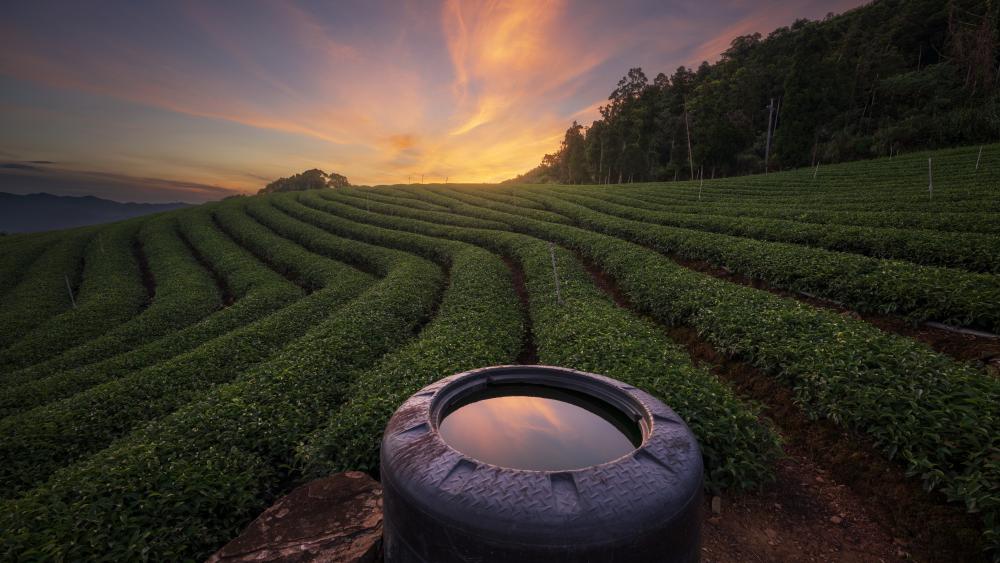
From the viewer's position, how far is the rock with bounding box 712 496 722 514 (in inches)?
165

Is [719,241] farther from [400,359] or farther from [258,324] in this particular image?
[258,324]

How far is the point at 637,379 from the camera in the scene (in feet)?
17.6

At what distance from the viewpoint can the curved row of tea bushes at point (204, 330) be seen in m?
9.23

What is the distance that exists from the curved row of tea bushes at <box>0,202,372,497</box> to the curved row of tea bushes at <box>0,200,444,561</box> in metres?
1.42

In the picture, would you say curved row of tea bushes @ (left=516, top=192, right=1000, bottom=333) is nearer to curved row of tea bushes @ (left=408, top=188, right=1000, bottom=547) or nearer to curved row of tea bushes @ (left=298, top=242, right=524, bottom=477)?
curved row of tea bushes @ (left=408, top=188, right=1000, bottom=547)

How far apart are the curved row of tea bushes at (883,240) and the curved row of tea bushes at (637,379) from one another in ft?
26.7

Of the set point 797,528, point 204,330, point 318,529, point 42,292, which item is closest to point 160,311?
point 204,330

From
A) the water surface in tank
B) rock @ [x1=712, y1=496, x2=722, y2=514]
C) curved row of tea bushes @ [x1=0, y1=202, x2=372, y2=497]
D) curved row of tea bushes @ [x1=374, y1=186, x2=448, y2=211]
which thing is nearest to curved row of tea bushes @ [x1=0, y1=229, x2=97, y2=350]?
curved row of tea bushes @ [x1=0, y1=202, x2=372, y2=497]

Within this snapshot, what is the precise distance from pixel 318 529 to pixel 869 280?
11.0 metres

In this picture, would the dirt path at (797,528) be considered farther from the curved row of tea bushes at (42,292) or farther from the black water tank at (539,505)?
the curved row of tea bushes at (42,292)

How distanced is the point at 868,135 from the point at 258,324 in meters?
61.7

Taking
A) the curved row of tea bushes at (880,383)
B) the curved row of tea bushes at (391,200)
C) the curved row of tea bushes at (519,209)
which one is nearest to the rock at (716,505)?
the curved row of tea bushes at (880,383)

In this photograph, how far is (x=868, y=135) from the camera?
44.4 m

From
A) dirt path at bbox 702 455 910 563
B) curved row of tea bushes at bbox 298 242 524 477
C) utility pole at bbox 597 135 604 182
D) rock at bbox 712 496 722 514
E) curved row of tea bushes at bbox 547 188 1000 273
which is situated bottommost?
dirt path at bbox 702 455 910 563
